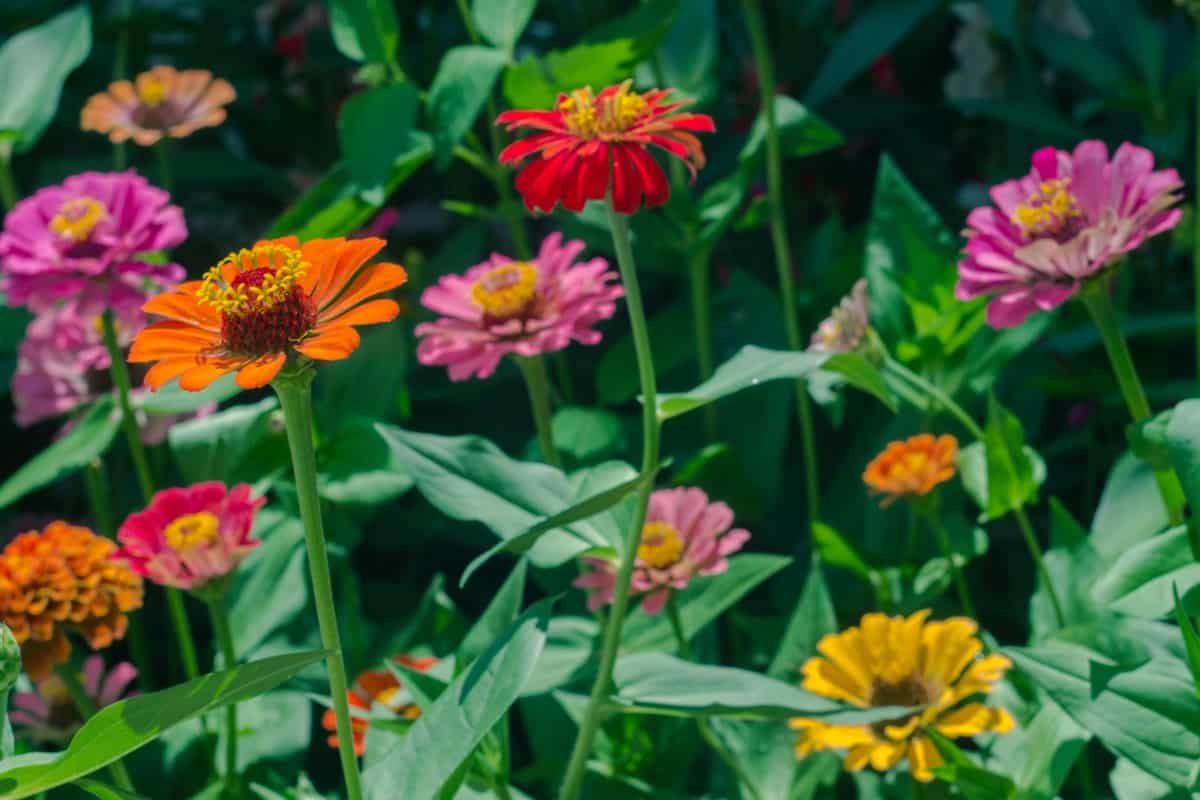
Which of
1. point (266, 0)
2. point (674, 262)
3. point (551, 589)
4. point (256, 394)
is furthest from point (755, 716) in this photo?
point (266, 0)

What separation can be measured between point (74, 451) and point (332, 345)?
579mm

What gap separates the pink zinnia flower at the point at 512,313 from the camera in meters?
0.84

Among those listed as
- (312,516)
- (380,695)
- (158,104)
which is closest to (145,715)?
(312,516)

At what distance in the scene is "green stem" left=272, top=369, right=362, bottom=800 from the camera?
56 cm

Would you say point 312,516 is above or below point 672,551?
above

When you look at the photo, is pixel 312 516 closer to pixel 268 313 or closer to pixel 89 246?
pixel 268 313

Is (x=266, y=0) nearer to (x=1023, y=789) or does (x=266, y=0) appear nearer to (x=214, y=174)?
(x=214, y=174)

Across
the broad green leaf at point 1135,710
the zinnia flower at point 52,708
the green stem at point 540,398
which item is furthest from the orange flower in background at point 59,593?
the broad green leaf at point 1135,710

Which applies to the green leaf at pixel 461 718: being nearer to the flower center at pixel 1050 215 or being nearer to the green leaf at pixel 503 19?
the flower center at pixel 1050 215

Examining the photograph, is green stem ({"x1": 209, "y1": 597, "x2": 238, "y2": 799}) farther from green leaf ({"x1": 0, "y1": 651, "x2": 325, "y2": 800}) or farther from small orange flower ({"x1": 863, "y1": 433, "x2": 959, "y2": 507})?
small orange flower ({"x1": 863, "y1": 433, "x2": 959, "y2": 507})

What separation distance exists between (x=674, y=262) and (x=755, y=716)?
538 millimetres

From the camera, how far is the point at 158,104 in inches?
45.6

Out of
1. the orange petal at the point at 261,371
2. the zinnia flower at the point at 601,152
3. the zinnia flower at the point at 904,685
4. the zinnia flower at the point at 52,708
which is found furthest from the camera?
the zinnia flower at the point at 52,708

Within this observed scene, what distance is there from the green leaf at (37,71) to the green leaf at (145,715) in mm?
680
